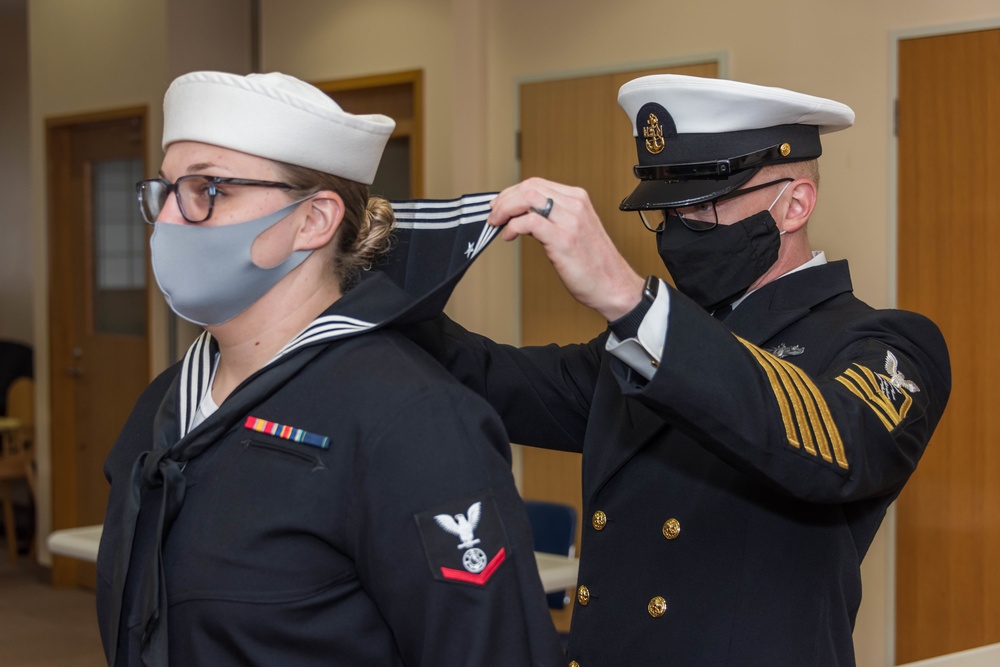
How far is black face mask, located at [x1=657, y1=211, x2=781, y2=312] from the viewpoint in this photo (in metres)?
1.50

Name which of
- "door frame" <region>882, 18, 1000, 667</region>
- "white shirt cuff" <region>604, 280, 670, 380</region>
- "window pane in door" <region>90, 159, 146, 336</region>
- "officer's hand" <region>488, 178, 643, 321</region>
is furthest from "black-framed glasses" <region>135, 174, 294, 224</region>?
"window pane in door" <region>90, 159, 146, 336</region>

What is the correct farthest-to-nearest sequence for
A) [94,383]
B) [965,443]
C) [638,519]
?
[94,383] < [965,443] < [638,519]

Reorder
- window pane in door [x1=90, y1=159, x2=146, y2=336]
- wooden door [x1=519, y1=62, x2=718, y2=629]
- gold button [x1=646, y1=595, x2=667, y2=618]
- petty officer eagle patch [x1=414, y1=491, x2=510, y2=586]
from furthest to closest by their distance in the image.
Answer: window pane in door [x1=90, y1=159, x2=146, y2=336]
wooden door [x1=519, y1=62, x2=718, y2=629]
gold button [x1=646, y1=595, x2=667, y2=618]
petty officer eagle patch [x1=414, y1=491, x2=510, y2=586]

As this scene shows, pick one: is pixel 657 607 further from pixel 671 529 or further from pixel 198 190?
pixel 198 190

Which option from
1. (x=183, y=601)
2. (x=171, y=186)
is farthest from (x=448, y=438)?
(x=171, y=186)

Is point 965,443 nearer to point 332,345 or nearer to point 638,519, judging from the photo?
point 638,519

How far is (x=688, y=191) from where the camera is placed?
1508 mm

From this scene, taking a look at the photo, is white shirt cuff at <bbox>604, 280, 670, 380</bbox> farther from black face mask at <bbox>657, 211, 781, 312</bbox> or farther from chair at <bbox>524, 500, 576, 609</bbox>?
chair at <bbox>524, 500, 576, 609</bbox>

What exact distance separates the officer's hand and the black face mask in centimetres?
37

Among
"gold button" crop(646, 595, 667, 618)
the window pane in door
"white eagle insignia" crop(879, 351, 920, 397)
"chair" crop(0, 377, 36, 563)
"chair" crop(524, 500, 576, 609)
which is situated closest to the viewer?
"white eagle insignia" crop(879, 351, 920, 397)

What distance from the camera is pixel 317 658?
1.10 metres

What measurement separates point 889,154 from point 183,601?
2.67m

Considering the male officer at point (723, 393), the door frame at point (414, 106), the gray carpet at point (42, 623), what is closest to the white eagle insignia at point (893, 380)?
the male officer at point (723, 393)

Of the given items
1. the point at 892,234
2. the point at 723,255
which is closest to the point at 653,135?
the point at 723,255
